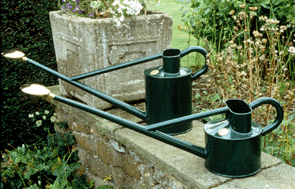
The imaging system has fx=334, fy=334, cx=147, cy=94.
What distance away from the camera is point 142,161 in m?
1.77

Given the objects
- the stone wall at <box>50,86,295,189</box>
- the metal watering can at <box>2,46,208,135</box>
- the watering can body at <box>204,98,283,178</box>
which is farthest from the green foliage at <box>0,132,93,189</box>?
the watering can body at <box>204,98,283,178</box>

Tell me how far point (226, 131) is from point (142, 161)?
561 mm

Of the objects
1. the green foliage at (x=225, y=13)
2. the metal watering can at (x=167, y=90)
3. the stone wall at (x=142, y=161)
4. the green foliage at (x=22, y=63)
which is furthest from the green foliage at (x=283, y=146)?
the green foliage at (x=22, y=63)

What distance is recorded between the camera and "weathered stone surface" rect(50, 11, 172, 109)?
2000 millimetres

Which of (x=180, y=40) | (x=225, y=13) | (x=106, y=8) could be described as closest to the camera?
(x=106, y=8)

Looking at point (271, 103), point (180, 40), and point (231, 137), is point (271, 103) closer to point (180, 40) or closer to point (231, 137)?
point (231, 137)

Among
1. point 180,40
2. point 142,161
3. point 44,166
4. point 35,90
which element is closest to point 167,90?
point 142,161

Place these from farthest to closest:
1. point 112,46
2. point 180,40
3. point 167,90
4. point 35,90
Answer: point 180,40 < point 112,46 < point 167,90 < point 35,90

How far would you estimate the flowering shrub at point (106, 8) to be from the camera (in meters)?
1.98

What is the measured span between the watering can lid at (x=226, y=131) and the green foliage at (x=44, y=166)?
119cm

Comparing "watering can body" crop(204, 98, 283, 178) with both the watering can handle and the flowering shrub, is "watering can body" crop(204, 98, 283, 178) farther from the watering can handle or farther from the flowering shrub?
the flowering shrub

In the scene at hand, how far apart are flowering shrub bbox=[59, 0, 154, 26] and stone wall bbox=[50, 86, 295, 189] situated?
2.02ft

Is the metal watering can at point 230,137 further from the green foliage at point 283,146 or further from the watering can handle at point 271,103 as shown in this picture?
the green foliage at point 283,146

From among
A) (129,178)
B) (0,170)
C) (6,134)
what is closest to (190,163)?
(129,178)
